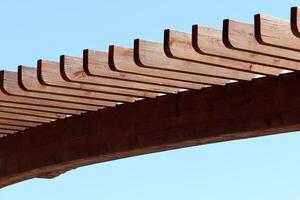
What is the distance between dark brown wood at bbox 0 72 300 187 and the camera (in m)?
6.93

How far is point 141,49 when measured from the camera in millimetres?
6320

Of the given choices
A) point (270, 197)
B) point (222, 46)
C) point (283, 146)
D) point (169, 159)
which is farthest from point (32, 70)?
point (169, 159)

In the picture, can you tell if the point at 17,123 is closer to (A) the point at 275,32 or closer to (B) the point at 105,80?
(B) the point at 105,80

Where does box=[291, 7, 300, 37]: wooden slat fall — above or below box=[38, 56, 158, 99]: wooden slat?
below

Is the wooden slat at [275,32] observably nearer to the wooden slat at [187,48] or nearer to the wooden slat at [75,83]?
the wooden slat at [187,48]

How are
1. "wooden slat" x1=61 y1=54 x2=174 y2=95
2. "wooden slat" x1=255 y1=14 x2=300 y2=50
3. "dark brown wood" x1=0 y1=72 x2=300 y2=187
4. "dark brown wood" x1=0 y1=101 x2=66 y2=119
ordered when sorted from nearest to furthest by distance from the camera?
"wooden slat" x1=255 y1=14 x2=300 y2=50, "wooden slat" x1=61 y1=54 x2=174 y2=95, "dark brown wood" x1=0 y1=72 x2=300 y2=187, "dark brown wood" x1=0 y1=101 x2=66 y2=119

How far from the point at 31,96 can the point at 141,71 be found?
114cm

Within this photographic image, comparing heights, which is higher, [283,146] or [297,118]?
[283,146]

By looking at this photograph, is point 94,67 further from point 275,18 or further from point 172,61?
point 275,18

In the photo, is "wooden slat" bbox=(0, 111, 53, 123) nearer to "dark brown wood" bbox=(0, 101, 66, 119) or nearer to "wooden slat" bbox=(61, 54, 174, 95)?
"dark brown wood" bbox=(0, 101, 66, 119)

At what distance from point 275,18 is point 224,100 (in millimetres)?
1541

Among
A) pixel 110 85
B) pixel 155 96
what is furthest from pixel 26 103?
pixel 155 96

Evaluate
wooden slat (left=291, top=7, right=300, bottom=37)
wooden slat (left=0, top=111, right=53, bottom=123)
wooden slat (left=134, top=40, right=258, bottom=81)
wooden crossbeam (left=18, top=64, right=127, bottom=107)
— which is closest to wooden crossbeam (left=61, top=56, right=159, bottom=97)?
wooden crossbeam (left=18, top=64, right=127, bottom=107)

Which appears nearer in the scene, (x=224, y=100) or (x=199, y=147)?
(x=224, y=100)
